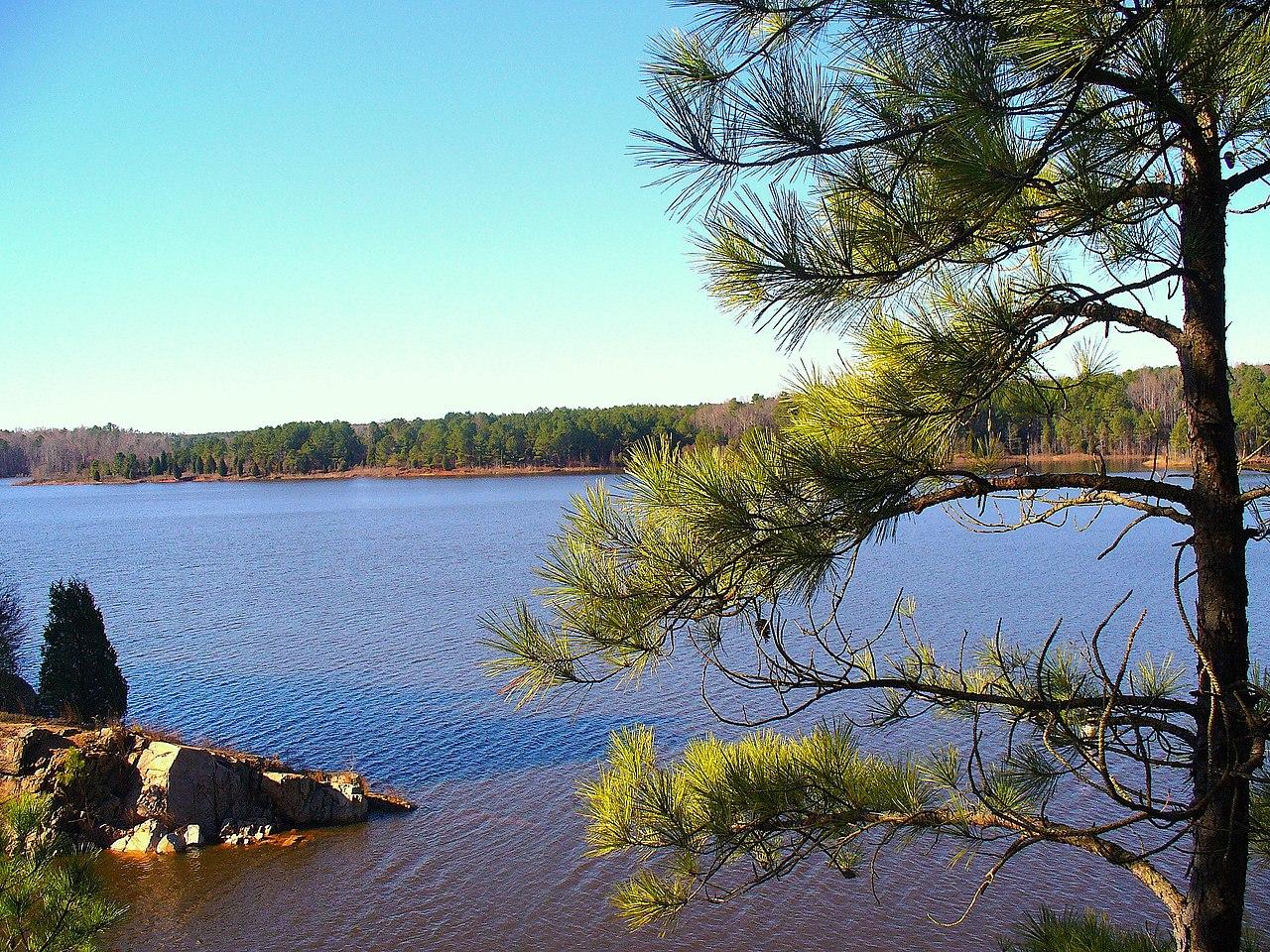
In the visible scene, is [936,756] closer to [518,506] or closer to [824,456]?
[824,456]

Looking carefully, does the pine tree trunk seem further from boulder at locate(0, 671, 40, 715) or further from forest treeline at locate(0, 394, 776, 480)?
forest treeline at locate(0, 394, 776, 480)

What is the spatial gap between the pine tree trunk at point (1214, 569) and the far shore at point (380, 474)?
92296 mm

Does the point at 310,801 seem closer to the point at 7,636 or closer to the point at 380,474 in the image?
the point at 7,636

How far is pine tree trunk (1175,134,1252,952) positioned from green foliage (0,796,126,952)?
4.75 metres

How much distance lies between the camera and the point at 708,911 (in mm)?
11234

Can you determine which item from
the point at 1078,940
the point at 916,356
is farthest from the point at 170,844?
the point at 916,356

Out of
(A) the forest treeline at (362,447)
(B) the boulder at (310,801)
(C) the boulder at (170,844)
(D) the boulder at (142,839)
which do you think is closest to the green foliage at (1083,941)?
(B) the boulder at (310,801)

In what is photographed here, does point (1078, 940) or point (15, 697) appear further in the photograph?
point (15, 697)

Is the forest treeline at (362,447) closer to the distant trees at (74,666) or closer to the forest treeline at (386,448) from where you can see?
the forest treeline at (386,448)

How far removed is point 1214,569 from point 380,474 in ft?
402

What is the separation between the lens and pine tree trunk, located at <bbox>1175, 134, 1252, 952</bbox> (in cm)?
298

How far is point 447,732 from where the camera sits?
54.7ft

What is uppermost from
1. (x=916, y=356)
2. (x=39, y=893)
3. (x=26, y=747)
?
(x=916, y=356)

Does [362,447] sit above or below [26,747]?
above
